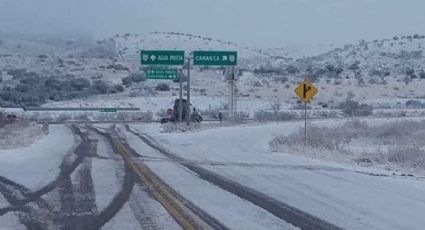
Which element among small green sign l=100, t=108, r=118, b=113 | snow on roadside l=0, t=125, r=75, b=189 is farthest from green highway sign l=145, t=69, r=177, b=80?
snow on roadside l=0, t=125, r=75, b=189

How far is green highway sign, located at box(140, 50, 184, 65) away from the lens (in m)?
56.4

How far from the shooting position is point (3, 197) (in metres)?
15.5

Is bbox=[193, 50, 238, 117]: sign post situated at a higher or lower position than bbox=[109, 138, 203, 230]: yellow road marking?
higher

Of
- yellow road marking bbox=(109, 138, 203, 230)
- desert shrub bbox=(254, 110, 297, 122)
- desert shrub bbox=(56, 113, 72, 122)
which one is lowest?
desert shrub bbox=(56, 113, 72, 122)

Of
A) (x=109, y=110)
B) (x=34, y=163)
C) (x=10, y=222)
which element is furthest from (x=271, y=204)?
(x=109, y=110)

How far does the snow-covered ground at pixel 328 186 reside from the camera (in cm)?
1324

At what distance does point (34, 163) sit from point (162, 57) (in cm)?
3348

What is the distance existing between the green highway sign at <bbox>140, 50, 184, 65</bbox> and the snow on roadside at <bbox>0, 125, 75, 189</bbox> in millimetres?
22705

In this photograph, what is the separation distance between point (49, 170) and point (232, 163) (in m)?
6.33

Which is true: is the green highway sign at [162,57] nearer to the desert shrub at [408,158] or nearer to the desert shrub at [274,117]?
the desert shrub at [274,117]

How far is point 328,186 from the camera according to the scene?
59.7 ft

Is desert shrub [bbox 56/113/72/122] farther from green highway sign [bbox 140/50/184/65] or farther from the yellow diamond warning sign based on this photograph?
the yellow diamond warning sign

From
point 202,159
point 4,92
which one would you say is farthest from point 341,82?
point 202,159

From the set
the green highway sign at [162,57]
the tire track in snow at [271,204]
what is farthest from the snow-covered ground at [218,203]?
the green highway sign at [162,57]
